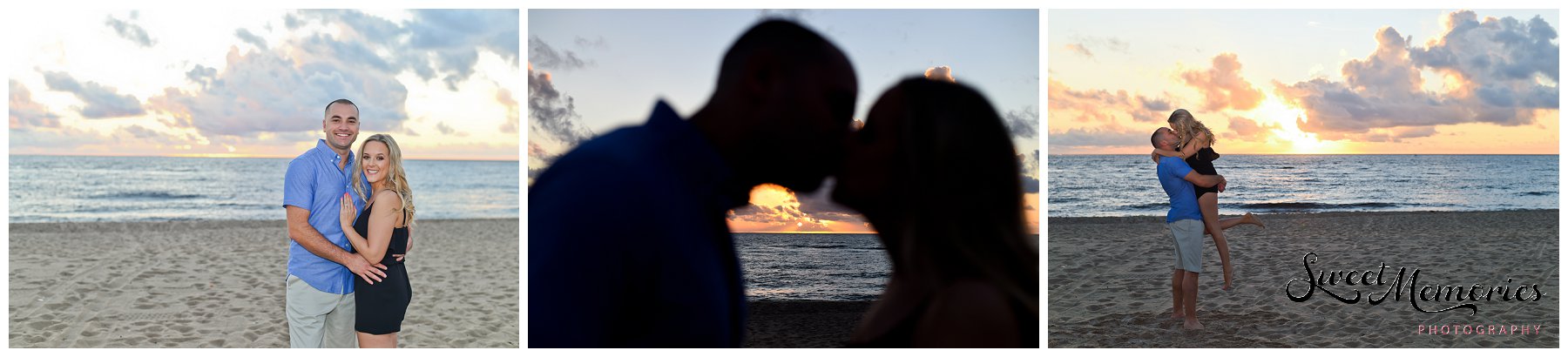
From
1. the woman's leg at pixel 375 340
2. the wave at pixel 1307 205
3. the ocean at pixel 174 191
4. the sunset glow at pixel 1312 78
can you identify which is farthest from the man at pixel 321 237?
the wave at pixel 1307 205

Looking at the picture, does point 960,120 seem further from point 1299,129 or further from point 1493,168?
point 1493,168

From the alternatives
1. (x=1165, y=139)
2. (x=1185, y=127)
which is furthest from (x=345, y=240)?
(x=1185, y=127)

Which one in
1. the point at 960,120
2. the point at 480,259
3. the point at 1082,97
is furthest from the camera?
the point at 1082,97

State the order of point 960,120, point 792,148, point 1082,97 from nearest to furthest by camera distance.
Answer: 1. point 960,120
2. point 792,148
3. point 1082,97

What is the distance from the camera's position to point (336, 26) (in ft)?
88.5

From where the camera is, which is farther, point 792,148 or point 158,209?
point 158,209

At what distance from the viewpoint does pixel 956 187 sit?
1.12 m

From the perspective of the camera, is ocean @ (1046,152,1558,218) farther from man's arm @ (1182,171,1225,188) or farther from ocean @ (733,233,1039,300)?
man's arm @ (1182,171,1225,188)

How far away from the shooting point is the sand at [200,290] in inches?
307

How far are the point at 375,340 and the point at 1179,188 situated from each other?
4.44m

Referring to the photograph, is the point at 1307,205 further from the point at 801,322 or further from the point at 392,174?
the point at 392,174

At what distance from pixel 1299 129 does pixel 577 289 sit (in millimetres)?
31489

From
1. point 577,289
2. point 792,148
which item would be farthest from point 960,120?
point 577,289

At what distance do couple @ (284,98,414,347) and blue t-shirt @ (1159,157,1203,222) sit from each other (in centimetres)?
421
